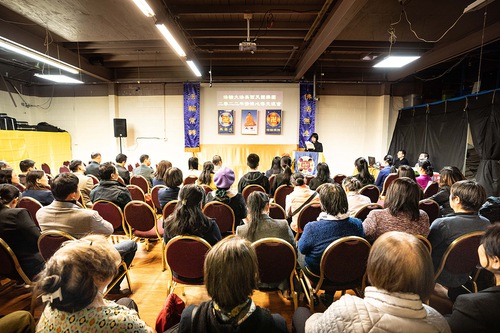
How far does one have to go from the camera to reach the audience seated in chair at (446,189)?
2.95 m

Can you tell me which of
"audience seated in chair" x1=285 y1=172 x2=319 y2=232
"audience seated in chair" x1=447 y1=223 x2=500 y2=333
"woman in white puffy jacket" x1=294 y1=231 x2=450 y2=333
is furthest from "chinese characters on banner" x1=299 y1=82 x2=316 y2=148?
"woman in white puffy jacket" x1=294 y1=231 x2=450 y2=333

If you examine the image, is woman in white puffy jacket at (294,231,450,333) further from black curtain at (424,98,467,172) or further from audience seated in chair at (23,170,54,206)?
black curtain at (424,98,467,172)

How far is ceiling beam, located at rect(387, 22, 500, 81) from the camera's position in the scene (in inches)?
194

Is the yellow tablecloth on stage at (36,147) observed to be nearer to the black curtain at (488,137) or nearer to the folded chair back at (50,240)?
the folded chair back at (50,240)

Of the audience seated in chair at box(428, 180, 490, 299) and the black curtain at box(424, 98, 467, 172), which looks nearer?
the audience seated in chair at box(428, 180, 490, 299)

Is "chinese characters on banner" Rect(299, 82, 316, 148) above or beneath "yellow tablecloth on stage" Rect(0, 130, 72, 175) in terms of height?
above

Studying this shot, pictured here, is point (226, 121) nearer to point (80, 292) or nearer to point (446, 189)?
point (446, 189)

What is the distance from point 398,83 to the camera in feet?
29.1

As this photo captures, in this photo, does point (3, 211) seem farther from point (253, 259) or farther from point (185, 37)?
point (185, 37)

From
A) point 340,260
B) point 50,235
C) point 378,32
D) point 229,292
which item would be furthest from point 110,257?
point 378,32

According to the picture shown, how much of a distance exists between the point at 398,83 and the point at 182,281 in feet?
33.2

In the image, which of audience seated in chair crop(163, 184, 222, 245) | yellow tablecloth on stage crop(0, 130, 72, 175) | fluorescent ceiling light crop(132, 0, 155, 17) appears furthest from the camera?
yellow tablecloth on stage crop(0, 130, 72, 175)

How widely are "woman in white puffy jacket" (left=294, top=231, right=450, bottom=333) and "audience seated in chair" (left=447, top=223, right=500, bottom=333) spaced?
27 cm

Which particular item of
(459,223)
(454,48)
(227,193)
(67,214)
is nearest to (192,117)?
(227,193)
